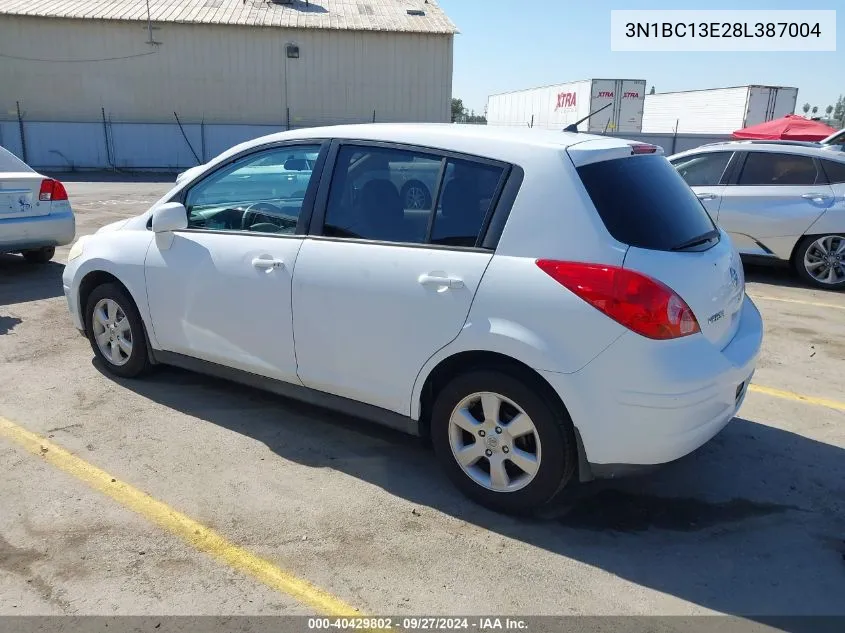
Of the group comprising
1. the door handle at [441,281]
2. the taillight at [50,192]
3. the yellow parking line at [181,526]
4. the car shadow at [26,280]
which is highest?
the door handle at [441,281]

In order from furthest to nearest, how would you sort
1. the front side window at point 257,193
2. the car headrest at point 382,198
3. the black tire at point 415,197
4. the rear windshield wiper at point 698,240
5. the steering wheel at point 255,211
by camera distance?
the steering wheel at point 255,211 → the front side window at point 257,193 → the car headrest at point 382,198 → the black tire at point 415,197 → the rear windshield wiper at point 698,240

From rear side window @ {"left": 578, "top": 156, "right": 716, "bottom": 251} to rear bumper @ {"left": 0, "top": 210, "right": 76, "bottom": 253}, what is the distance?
21.6 ft

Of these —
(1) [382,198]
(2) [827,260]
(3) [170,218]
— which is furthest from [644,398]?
(2) [827,260]

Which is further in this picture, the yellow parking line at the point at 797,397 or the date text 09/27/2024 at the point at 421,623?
the yellow parking line at the point at 797,397

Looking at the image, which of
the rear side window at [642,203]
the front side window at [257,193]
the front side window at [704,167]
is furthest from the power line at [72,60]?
the rear side window at [642,203]

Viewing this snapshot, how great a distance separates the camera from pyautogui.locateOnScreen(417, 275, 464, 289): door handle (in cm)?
317

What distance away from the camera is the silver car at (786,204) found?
8.05 m

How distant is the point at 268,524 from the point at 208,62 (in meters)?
29.5

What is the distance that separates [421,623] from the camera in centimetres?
262

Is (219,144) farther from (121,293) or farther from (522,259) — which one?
(522,259)

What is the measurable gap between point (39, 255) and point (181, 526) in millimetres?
6746

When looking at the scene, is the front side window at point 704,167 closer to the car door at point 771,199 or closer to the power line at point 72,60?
the car door at point 771,199

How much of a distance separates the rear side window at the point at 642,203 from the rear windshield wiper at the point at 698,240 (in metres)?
0.01

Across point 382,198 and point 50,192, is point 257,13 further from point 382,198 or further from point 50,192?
point 382,198
